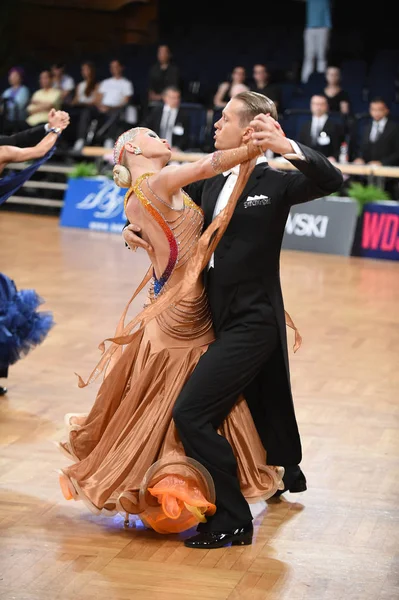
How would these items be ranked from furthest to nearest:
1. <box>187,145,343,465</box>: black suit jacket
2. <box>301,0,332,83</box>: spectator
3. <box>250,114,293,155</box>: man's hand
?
<box>301,0,332,83</box>: spectator
<box>187,145,343,465</box>: black suit jacket
<box>250,114,293,155</box>: man's hand

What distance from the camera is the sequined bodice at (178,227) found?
3627mm

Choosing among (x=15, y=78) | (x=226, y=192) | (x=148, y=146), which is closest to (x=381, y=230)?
(x=15, y=78)

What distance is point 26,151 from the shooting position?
17.7 ft

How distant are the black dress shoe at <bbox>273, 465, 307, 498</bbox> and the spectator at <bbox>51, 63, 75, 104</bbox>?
37.2 ft

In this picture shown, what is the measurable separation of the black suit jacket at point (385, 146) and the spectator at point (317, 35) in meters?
2.24

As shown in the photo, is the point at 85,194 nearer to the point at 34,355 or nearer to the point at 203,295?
the point at 34,355

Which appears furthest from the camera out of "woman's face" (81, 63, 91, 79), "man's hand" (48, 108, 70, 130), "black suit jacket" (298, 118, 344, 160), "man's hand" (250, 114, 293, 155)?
"woman's face" (81, 63, 91, 79)

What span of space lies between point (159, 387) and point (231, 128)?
1.03m

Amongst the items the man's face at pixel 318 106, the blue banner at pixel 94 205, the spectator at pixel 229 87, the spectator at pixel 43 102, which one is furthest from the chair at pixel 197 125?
the spectator at pixel 43 102

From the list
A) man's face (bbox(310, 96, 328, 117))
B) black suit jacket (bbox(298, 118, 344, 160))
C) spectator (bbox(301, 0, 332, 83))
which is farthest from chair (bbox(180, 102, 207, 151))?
man's face (bbox(310, 96, 328, 117))

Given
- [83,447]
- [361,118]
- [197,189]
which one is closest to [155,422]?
[83,447]

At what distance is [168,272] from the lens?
147 inches

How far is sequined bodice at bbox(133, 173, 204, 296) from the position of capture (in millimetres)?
3627

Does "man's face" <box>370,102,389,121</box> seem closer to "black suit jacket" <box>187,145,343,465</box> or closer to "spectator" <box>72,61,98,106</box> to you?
"spectator" <box>72,61,98,106</box>
